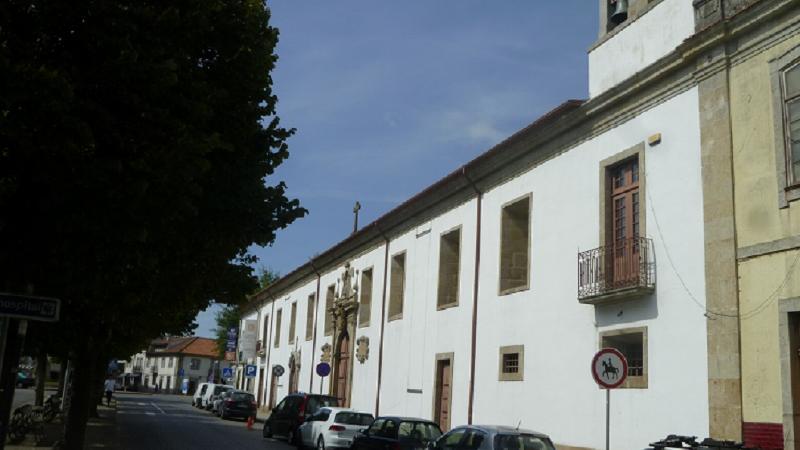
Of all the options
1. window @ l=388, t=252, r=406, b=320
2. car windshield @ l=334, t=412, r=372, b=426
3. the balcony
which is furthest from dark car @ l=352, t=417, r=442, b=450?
window @ l=388, t=252, r=406, b=320

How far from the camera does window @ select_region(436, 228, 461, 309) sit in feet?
77.1

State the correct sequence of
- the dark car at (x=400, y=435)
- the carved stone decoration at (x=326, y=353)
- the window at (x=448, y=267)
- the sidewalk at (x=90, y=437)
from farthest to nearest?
the carved stone decoration at (x=326, y=353) → the window at (x=448, y=267) → the sidewalk at (x=90, y=437) → the dark car at (x=400, y=435)

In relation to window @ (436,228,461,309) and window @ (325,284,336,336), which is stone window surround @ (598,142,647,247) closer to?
window @ (436,228,461,309)

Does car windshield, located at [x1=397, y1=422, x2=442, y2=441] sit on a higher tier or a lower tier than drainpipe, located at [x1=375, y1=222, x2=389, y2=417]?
lower

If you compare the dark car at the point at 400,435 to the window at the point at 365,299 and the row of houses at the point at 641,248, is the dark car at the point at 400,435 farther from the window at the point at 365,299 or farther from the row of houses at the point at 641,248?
the window at the point at 365,299

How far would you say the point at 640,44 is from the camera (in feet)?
50.2

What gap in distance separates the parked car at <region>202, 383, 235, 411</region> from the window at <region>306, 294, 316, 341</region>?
8.78 meters

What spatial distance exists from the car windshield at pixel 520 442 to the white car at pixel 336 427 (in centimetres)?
857

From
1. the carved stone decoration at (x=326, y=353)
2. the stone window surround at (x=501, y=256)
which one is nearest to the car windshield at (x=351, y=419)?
the stone window surround at (x=501, y=256)

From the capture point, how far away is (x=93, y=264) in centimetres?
976

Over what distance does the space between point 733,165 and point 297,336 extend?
32.8 m

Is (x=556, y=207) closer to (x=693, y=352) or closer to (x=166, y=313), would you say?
(x=693, y=352)

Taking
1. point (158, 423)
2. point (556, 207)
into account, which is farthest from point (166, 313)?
point (158, 423)

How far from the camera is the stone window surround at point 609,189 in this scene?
14.7m
